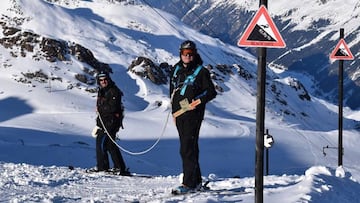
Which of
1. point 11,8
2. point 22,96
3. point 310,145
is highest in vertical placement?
point 11,8

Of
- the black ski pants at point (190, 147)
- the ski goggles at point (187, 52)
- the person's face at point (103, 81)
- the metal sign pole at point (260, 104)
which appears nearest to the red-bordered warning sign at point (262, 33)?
the metal sign pole at point (260, 104)

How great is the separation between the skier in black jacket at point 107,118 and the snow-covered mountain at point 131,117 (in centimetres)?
48

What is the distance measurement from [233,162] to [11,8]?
47.0 m

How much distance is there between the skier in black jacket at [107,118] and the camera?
1233cm

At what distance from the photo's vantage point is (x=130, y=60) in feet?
267

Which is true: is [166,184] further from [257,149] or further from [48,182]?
[257,149]

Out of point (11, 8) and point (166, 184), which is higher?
point (11, 8)

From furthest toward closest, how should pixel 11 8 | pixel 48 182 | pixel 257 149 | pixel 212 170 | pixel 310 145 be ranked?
pixel 11 8, pixel 310 145, pixel 212 170, pixel 48 182, pixel 257 149

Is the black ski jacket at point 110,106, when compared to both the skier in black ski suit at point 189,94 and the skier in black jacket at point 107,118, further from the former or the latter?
the skier in black ski suit at point 189,94

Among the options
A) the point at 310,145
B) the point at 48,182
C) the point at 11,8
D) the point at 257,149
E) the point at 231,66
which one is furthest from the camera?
the point at 231,66

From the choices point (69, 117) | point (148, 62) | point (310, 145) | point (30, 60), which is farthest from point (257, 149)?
point (148, 62)

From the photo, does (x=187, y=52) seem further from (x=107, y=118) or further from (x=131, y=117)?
(x=131, y=117)

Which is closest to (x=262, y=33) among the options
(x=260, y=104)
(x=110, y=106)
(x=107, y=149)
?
(x=260, y=104)

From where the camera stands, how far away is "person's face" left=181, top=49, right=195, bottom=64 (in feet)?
28.3
